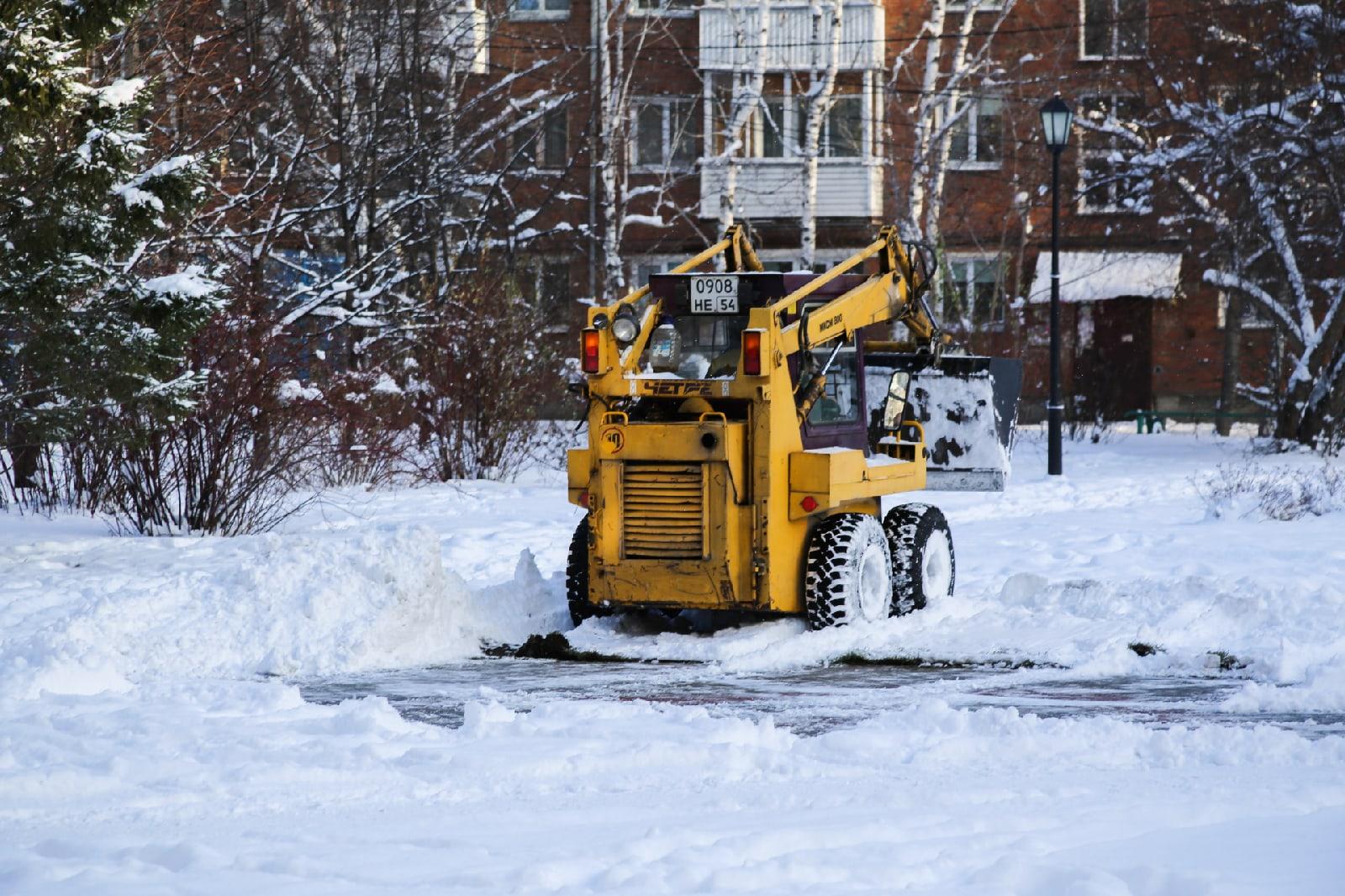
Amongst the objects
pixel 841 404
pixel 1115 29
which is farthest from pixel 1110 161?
pixel 841 404

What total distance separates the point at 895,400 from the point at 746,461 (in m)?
2.63

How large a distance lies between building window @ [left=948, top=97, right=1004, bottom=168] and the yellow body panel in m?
27.8

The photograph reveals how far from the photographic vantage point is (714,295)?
37.7 ft

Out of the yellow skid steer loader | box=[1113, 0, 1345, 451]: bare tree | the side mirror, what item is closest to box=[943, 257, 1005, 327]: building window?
box=[1113, 0, 1345, 451]: bare tree

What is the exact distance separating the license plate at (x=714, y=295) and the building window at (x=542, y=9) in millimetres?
26872

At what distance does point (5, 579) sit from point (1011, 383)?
7812 millimetres

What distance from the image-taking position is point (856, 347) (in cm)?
1205

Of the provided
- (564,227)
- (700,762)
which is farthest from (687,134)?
(700,762)

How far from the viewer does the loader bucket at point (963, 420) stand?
1402 centimetres

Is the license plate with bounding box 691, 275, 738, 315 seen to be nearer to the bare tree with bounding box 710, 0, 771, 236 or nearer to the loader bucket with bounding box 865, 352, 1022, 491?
the loader bucket with bounding box 865, 352, 1022, 491

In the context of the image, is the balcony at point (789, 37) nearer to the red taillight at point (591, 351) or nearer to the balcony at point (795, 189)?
the balcony at point (795, 189)

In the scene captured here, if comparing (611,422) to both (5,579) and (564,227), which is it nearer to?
(5,579)

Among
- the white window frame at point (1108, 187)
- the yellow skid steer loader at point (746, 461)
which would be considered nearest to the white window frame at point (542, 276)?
the white window frame at point (1108, 187)

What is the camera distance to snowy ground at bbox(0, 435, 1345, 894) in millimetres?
5848
